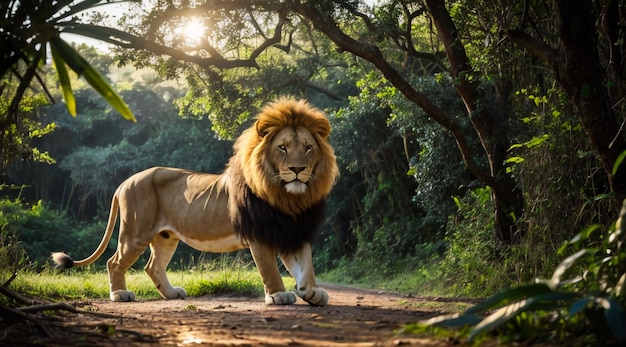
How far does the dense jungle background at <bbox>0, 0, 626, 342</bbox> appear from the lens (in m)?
5.65

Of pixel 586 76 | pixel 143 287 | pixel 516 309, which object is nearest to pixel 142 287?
pixel 143 287

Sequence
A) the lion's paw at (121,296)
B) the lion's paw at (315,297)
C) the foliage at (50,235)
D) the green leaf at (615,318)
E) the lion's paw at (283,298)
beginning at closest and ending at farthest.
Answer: the green leaf at (615,318)
the lion's paw at (315,297)
the lion's paw at (283,298)
the lion's paw at (121,296)
the foliage at (50,235)

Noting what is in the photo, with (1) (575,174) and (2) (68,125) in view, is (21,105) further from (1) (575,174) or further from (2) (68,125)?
(2) (68,125)

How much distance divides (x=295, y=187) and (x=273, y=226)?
0.37 metres

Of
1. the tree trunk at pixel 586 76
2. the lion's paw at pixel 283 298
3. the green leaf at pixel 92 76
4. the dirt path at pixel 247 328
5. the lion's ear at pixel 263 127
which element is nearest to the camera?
the green leaf at pixel 92 76

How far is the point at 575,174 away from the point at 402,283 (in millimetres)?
5804

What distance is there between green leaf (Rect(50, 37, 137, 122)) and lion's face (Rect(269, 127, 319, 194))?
2.89 meters

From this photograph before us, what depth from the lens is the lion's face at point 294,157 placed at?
6.83 m

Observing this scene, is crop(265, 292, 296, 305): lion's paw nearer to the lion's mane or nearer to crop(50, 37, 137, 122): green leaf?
the lion's mane

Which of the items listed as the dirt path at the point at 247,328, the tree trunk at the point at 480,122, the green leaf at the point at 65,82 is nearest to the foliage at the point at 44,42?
the green leaf at the point at 65,82

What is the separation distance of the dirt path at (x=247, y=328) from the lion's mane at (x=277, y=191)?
699 millimetres

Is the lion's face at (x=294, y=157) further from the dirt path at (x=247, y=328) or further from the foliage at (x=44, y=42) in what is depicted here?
the foliage at (x=44, y=42)

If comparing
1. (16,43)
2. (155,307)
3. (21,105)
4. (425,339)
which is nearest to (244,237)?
(155,307)

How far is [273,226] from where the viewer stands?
691 centimetres
